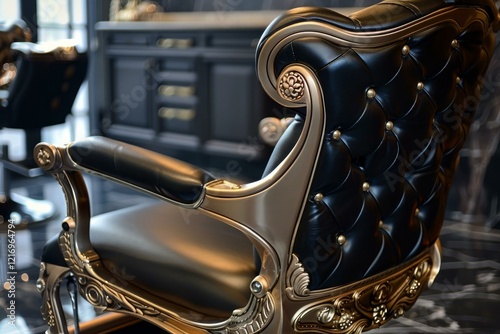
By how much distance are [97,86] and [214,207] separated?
15.5ft

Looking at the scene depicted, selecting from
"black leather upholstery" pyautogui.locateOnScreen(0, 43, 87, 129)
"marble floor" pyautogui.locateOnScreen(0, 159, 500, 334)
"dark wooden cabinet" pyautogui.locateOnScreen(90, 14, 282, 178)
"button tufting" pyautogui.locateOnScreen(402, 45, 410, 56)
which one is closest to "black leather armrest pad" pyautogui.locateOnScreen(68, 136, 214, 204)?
"button tufting" pyautogui.locateOnScreen(402, 45, 410, 56)

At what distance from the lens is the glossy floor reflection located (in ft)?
7.41

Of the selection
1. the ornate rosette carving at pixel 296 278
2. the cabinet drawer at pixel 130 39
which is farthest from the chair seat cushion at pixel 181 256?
the cabinet drawer at pixel 130 39

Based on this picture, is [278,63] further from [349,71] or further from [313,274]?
[313,274]

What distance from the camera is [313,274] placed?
1.22 m

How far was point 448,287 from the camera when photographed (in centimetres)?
262

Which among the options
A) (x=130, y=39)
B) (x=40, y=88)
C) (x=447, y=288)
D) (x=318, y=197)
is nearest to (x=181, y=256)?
(x=318, y=197)

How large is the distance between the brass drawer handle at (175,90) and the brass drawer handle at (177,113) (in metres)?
0.12

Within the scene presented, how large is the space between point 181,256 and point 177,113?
3497 mm

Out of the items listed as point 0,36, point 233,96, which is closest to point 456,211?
point 233,96

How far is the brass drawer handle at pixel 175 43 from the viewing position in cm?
461

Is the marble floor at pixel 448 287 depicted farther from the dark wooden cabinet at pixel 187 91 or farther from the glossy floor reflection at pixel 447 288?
the dark wooden cabinet at pixel 187 91

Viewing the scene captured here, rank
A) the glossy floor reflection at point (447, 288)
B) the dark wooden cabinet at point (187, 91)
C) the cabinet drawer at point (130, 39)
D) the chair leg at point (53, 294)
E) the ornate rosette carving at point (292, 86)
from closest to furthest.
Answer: the ornate rosette carving at point (292, 86), the chair leg at point (53, 294), the glossy floor reflection at point (447, 288), the dark wooden cabinet at point (187, 91), the cabinet drawer at point (130, 39)

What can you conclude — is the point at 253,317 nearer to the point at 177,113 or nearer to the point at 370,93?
the point at 370,93
